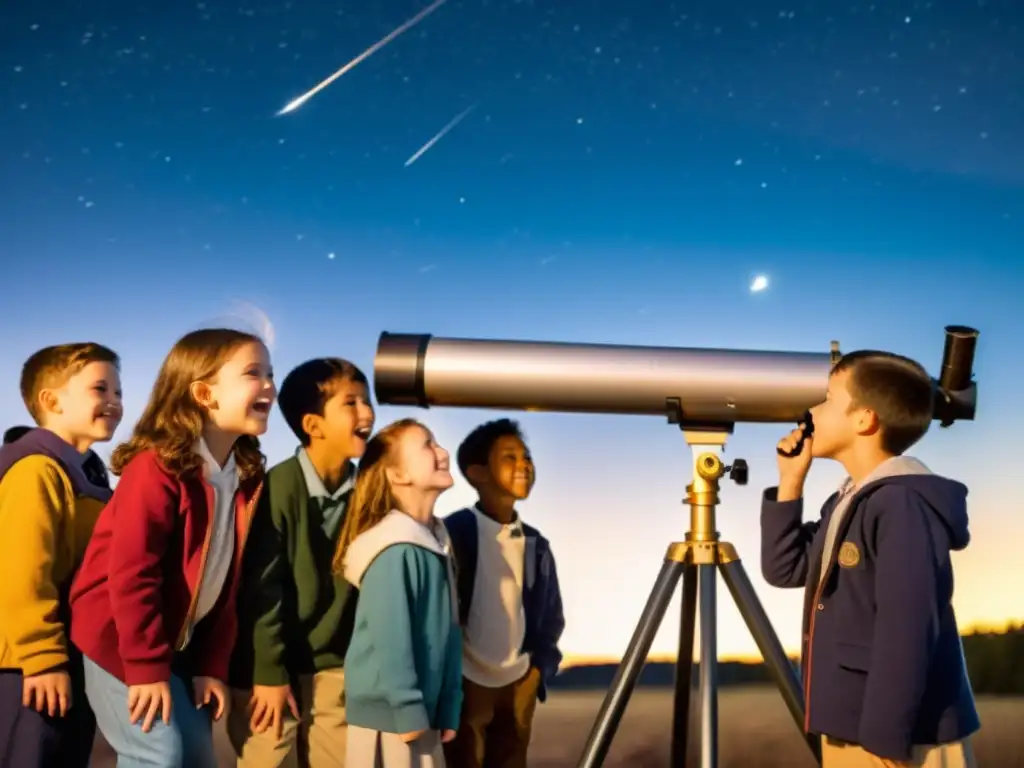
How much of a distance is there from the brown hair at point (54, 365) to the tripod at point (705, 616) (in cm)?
123

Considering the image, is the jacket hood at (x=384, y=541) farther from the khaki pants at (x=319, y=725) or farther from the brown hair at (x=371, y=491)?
the khaki pants at (x=319, y=725)

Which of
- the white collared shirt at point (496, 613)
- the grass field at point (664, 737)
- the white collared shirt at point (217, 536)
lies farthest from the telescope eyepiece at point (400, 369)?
the grass field at point (664, 737)

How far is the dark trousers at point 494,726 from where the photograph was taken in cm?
194

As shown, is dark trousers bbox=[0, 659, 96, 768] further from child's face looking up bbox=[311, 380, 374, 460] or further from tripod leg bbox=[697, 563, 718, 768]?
tripod leg bbox=[697, 563, 718, 768]

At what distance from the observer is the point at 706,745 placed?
60.3 inches

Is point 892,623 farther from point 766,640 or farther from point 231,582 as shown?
point 231,582

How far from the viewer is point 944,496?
1422mm

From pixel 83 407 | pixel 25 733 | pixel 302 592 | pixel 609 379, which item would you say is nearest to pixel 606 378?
pixel 609 379

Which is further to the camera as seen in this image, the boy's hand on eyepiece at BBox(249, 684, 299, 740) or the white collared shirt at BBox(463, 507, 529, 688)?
the white collared shirt at BBox(463, 507, 529, 688)

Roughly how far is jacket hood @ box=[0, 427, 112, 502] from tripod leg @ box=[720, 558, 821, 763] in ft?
4.06

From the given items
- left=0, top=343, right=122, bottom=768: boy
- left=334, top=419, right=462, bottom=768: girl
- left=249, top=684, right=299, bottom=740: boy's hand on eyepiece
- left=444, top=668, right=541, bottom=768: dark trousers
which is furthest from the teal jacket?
left=0, top=343, right=122, bottom=768: boy

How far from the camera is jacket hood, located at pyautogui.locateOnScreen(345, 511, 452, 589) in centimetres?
169

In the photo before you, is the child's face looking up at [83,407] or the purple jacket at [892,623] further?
the child's face looking up at [83,407]

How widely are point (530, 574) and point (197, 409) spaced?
32.5 inches
